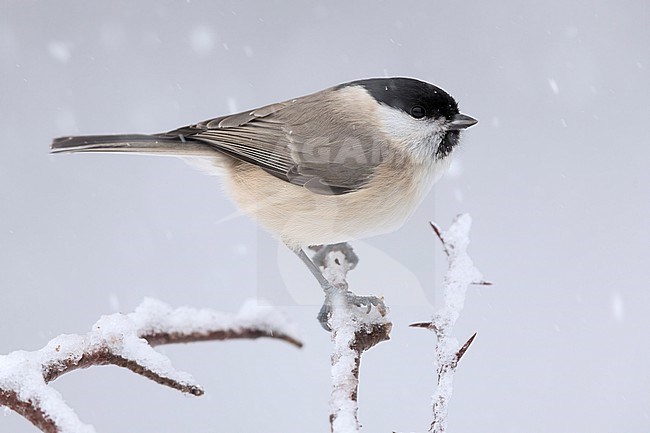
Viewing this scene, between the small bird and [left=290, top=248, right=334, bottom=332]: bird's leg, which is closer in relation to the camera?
[left=290, top=248, right=334, bottom=332]: bird's leg

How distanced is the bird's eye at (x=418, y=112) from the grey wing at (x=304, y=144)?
0.38 ft

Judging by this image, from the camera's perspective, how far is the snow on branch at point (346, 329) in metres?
1.01

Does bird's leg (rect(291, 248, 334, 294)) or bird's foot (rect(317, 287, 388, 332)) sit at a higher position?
bird's leg (rect(291, 248, 334, 294))

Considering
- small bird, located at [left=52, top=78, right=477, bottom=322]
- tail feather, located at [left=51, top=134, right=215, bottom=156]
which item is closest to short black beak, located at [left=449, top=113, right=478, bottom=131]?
small bird, located at [left=52, top=78, right=477, bottom=322]

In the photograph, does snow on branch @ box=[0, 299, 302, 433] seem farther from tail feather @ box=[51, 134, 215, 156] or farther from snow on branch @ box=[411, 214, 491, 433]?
tail feather @ box=[51, 134, 215, 156]

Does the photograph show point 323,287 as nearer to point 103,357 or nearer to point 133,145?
point 133,145

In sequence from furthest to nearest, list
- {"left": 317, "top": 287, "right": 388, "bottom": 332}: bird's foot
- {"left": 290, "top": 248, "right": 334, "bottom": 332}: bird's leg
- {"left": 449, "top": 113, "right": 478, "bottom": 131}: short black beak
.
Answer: {"left": 449, "top": 113, "right": 478, "bottom": 131}: short black beak
{"left": 290, "top": 248, "right": 334, "bottom": 332}: bird's leg
{"left": 317, "top": 287, "right": 388, "bottom": 332}: bird's foot

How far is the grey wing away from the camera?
6.43 ft

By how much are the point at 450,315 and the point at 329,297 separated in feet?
2.05

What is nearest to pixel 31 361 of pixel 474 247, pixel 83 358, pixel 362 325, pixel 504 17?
pixel 83 358

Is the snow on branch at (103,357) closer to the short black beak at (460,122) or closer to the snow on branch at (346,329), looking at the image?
the snow on branch at (346,329)

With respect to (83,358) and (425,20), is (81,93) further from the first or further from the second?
(83,358)

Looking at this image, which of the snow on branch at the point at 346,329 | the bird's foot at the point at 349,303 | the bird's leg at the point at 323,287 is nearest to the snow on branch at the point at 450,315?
the snow on branch at the point at 346,329

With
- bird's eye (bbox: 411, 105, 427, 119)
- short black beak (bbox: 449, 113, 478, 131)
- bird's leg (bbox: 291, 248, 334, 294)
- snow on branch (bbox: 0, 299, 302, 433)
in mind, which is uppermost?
bird's eye (bbox: 411, 105, 427, 119)
